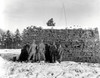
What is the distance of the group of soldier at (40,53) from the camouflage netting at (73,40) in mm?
1786

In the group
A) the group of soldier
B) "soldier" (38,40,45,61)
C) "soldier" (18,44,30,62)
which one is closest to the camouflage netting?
"soldier" (18,44,30,62)

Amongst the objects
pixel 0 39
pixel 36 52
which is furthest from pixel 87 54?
pixel 0 39

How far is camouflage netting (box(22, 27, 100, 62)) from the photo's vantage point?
14.7 m

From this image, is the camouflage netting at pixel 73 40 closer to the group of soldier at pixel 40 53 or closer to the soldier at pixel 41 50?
the group of soldier at pixel 40 53

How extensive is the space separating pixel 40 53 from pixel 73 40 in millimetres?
3609

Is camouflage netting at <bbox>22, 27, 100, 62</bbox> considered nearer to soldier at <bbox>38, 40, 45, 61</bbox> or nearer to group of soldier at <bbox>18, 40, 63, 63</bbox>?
group of soldier at <bbox>18, 40, 63, 63</bbox>

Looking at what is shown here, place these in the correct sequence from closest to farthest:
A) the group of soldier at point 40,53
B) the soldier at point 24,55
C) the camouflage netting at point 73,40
Answer: the group of soldier at point 40,53, the soldier at point 24,55, the camouflage netting at point 73,40

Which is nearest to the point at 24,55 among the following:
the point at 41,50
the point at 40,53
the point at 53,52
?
the point at 40,53

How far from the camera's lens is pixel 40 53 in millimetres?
12695

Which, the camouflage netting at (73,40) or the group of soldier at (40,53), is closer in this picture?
the group of soldier at (40,53)

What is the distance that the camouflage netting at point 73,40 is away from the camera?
48.2ft

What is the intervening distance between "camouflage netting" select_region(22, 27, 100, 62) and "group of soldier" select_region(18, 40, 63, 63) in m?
1.79

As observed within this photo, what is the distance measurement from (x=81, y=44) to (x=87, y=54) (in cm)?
98

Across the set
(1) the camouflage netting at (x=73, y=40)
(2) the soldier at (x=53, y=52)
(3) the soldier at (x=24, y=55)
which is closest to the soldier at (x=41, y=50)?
(2) the soldier at (x=53, y=52)
